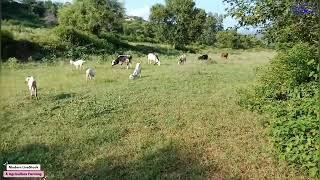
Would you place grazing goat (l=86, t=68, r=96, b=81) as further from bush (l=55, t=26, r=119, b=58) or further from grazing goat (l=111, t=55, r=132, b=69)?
grazing goat (l=111, t=55, r=132, b=69)

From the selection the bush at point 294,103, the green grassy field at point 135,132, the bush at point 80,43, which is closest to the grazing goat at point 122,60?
the bush at point 80,43

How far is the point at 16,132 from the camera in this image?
10.8 m

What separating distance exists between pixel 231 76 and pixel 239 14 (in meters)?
9.09

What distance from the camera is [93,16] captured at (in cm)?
3391

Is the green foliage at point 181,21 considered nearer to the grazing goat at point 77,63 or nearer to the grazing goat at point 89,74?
the grazing goat at point 89,74

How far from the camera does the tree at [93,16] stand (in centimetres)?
2909

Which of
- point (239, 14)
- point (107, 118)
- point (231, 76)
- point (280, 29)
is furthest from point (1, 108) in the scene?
point (231, 76)

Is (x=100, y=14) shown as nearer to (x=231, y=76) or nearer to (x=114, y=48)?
(x=114, y=48)

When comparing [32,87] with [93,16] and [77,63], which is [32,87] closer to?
[77,63]

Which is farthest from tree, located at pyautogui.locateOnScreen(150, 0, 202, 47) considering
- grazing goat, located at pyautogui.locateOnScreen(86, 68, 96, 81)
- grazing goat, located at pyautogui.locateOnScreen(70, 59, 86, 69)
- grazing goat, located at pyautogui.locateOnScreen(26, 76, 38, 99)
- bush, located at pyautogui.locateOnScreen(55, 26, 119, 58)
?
grazing goat, located at pyautogui.locateOnScreen(26, 76, 38, 99)

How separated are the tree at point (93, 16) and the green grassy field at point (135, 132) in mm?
12414

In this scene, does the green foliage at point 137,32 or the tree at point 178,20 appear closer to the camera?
the tree at point 178,20

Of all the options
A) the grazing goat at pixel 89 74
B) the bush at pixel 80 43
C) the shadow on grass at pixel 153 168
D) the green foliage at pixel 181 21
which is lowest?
the shadow on grass at pixel 153 168

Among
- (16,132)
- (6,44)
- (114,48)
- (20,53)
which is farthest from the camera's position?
(114,48)
